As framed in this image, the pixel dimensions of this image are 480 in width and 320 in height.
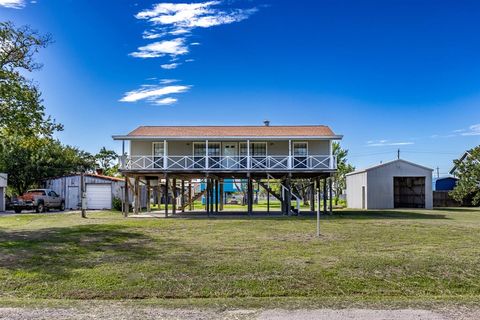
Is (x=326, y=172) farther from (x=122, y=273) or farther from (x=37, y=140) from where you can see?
(x=122, y=273)

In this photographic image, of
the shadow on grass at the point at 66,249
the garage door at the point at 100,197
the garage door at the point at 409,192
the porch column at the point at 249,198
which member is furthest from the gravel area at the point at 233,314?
the garage door at the point at 409,192

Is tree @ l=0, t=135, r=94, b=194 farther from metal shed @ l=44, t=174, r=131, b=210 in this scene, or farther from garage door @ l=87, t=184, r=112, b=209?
garage door @ l=87, t=184, r=112, b=209

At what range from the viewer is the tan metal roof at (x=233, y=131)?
1097 inches

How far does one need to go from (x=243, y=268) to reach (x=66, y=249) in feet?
17.4

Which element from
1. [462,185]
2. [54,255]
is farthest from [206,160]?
[462,185]

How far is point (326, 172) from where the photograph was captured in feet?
89.8

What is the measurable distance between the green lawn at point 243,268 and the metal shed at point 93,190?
2157 centimetres

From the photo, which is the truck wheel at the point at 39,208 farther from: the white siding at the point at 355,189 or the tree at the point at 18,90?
the white siding at the point at 355,189

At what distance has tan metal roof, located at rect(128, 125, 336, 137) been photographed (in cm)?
2786

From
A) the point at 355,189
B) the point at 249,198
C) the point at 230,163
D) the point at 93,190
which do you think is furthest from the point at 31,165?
the point at 355,189

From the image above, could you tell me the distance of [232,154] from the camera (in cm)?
2928

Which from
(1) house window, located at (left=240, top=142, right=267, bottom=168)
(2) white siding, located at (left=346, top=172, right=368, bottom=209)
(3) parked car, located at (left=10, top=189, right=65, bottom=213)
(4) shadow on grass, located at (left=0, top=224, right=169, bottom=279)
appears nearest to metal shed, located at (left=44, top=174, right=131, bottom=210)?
(3) parked car, located at (left=10, top=189, right=65, bottom=213)

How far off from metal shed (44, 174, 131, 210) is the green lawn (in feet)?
70.8

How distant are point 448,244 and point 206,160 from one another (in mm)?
15842
